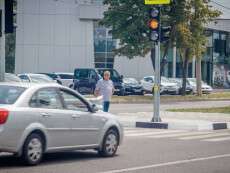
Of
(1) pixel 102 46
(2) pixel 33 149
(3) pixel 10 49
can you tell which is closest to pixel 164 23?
(1) pixel 102 46

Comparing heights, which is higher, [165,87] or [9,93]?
[9,93]

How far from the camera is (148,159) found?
14.7m

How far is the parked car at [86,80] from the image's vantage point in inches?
2147

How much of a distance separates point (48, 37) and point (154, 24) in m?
50.2

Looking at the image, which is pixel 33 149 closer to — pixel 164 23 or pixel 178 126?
pixel 178 126

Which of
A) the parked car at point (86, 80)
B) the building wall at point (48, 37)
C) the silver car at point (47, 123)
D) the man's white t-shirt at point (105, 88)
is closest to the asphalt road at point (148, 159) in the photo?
the silver car at point (47, 123)

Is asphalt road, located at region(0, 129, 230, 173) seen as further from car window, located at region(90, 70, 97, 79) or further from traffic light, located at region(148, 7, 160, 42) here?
car window, located at region(90, 70, 97, 79)

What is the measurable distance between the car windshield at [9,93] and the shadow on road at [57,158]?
1053 millimetres

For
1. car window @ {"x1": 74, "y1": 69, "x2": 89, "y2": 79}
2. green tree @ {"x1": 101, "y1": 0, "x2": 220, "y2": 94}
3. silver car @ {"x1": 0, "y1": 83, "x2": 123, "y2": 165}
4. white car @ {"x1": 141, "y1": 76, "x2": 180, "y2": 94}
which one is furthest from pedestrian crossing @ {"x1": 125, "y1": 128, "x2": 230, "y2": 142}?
white car @ {"x1": 141, "y1": 76, "x2": 180, "y2": 94}

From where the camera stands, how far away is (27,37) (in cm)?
7275

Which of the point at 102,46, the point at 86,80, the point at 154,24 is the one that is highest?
the point at 102,46

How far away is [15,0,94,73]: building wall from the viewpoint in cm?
7275

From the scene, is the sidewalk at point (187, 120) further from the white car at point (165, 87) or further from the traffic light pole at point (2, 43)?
the white car at point (165, 87)

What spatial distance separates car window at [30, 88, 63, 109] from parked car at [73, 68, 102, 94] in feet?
133
